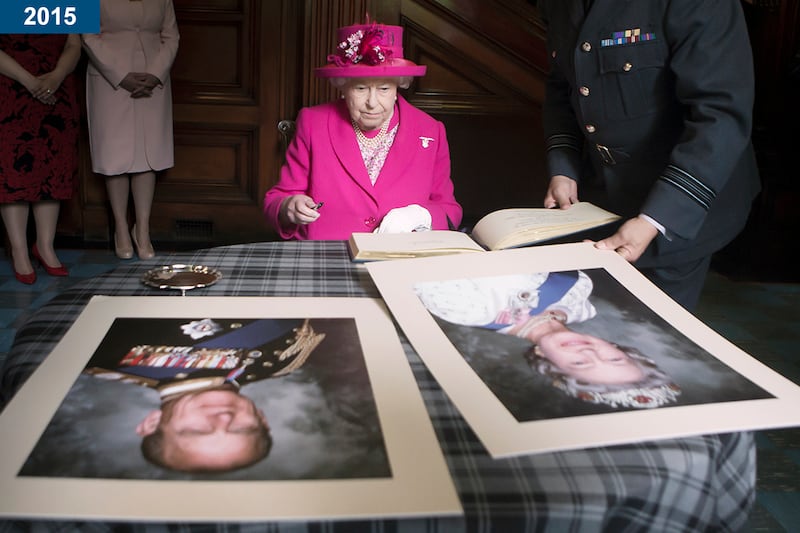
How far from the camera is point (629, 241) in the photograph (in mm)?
1143

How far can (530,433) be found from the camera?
0.67 m

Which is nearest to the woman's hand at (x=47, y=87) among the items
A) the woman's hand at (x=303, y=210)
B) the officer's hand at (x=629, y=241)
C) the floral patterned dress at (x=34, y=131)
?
the floral patterned dress at (x=34, y=131)

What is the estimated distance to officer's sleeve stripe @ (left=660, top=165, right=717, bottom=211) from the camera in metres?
1.18

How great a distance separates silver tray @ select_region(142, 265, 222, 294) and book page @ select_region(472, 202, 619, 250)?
1.38ft

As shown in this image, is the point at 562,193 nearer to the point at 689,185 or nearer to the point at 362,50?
the point at 689,185

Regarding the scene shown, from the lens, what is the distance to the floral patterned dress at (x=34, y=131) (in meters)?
3.39

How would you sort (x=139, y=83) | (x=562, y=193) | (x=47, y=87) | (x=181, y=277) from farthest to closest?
(x=139, y=83), (x=47, y=87), (x=562, y=193), (x=181, y=277)

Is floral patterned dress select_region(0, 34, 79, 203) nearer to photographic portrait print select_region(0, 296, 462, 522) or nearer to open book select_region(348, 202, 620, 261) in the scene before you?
open book select_region(348, 202, 620, 261)

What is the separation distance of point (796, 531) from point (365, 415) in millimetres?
1536

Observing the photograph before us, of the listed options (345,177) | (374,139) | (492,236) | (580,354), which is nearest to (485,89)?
(374,139)

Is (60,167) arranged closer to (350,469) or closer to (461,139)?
(461,139)

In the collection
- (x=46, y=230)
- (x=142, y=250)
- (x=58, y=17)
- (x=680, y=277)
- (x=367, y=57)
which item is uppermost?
(x=58, y=17)

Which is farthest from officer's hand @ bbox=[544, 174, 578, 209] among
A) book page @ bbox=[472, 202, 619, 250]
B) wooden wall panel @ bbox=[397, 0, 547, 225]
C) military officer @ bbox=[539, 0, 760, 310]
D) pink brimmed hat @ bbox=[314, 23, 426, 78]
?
wooden wall panel @ bbox=[397, 0, 547, 225]

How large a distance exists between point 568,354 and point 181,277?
53 centimetres
